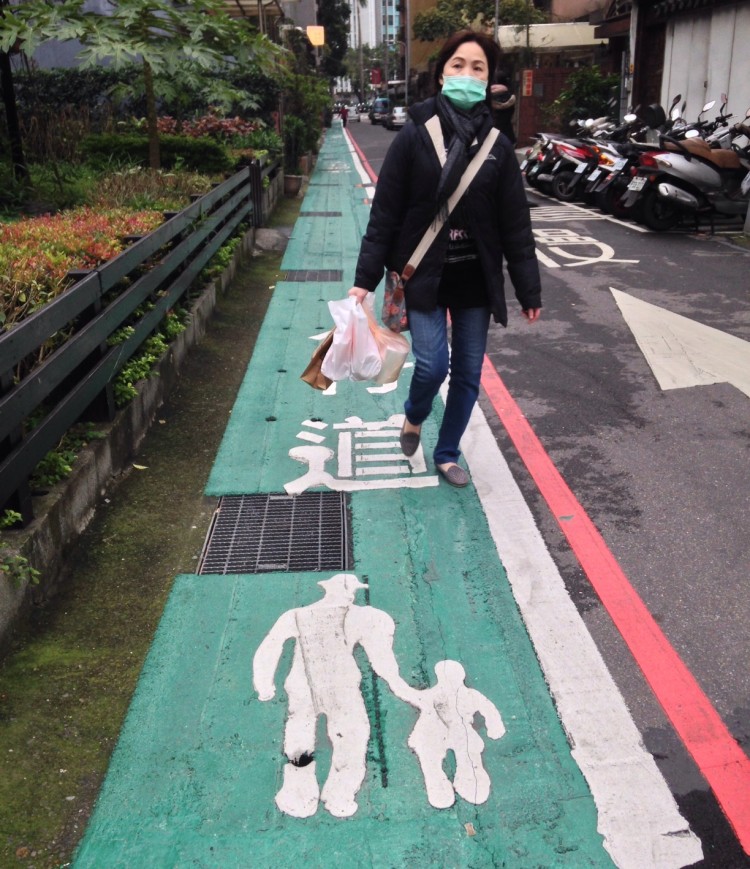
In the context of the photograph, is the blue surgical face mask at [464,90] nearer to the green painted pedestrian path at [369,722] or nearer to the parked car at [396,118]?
the green painted pedestrian path at [369,722]

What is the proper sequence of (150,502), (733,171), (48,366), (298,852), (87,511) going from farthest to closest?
(733,171), (150,502), (87,511), (48,366), (298,852)

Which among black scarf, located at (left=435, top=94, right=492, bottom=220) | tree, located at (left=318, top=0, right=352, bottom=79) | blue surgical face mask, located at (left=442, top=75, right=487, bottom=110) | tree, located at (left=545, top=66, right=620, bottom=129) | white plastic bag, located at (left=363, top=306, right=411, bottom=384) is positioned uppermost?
tree, located at (left=318, top=0, right=352, bottom=79)

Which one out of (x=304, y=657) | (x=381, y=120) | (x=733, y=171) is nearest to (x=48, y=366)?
(x=304, y=657)

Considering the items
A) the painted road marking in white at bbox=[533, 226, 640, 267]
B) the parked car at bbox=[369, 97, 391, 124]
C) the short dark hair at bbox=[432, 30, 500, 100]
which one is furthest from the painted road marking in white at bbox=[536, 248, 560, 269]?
the parked car at bbox=[369, 97, 391, 124]

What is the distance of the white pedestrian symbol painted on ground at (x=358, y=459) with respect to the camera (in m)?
4.46

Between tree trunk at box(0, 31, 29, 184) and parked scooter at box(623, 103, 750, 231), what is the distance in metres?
7.60

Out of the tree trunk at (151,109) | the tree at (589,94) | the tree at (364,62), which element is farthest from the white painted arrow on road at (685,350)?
the tree at (364,62)

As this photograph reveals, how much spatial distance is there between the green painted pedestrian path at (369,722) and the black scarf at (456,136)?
4.71 ft

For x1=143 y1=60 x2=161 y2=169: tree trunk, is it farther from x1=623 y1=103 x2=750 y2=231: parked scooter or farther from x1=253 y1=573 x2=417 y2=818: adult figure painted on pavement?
x1=253 y1=573 x2=417 y2=818: adult figure painted on pavement

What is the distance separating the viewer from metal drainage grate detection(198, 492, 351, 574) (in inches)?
146

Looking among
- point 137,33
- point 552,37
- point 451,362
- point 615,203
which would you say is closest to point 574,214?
point 615,203

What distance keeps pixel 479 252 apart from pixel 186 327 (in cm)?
292

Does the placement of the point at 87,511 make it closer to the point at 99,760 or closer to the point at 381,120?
the point at 99,760

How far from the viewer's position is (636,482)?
4.45m
